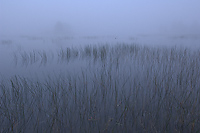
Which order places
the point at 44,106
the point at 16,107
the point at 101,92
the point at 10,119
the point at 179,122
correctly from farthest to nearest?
the point at 101,92, the point at 44,106, the point at 16,107, the point at 10,119, the point at 179,122

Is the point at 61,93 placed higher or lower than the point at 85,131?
higher

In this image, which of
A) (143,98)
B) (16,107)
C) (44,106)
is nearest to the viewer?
(16,107)

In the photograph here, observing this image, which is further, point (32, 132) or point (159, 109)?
point (159, 109)

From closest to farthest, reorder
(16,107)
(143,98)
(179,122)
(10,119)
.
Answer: (179,122), (10,119), (16,107), (143,98)

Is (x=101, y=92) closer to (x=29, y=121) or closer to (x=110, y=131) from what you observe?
(x=110, y=131)

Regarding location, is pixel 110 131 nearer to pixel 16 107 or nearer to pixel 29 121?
pixel 29 121

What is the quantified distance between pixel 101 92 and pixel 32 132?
5.46 feet

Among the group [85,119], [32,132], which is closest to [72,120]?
[85,119]

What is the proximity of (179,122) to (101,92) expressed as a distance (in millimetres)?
1728

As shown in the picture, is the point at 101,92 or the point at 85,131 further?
the point at 101,92

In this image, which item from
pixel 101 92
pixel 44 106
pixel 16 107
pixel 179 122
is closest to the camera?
pixel 179 122

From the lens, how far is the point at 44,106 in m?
2.74

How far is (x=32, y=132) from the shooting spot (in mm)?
2170

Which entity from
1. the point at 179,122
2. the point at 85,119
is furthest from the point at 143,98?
the point at 85,119
